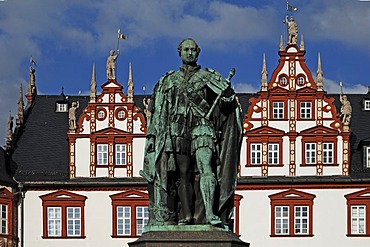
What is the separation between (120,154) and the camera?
182ft

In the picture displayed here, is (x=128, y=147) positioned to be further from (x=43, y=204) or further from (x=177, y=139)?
(x=177, y=139)

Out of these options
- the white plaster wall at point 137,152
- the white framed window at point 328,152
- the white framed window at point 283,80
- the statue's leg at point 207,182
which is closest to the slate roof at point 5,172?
the white plaster wall at point 137,152

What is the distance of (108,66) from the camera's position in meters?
55.6

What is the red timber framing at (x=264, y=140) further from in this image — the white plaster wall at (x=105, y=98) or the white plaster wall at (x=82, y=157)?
the white plaster wall at (x=82, y=157)

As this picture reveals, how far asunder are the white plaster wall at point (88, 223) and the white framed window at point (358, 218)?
10572 mm

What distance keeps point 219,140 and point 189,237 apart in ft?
4.45

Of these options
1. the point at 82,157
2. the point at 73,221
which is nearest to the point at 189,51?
the point at 82,157

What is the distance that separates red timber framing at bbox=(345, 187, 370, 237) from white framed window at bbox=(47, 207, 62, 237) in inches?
539

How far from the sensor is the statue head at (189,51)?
15.0 m

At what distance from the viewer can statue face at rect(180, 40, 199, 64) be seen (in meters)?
15.0

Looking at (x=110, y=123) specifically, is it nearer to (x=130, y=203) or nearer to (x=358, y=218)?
(x=130, y=203)

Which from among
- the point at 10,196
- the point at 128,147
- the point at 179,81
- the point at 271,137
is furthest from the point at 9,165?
the point at 179,81

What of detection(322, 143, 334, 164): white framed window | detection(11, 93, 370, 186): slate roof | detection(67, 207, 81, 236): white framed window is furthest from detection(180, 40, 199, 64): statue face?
detection(67, 207, 81, 236): white framed window

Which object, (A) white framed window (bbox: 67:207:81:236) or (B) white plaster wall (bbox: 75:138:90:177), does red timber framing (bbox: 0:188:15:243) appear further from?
(B) white plaster wall (bbox: 75:138:90:177)
